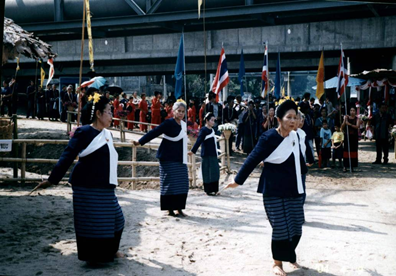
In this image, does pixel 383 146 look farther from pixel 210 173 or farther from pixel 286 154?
pixel 286 154

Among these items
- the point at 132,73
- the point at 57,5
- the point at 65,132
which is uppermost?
the point at 57,5

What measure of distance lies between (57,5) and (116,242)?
2089 cm

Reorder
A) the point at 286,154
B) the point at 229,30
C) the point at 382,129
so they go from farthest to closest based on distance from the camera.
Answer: the point at 229,30 < the point at 382,129 < the point at 286,154

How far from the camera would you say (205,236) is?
6.98 metres

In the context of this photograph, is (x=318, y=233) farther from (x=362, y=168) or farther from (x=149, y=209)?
(x=362, y=168)

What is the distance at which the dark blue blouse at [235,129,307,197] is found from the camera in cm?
519

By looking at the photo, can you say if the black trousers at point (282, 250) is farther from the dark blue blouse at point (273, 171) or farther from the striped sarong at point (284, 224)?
the dark blue blouse at point (273, 171)

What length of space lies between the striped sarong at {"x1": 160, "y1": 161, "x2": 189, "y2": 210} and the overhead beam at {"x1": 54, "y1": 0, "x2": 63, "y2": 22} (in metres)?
18.1

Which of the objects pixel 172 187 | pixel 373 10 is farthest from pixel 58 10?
pixel 172 187

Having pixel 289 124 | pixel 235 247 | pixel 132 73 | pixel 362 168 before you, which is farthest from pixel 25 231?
pixel 132 73

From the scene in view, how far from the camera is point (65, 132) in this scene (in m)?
19.4

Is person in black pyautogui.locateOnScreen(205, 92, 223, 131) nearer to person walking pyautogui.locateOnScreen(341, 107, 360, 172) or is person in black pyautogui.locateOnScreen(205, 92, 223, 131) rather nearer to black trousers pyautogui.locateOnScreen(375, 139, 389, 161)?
person walking pyautogui.locateOnScreen(341, 107, 360, 172)

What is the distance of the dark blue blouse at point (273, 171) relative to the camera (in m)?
5.19

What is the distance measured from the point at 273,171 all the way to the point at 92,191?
1.91 meters
